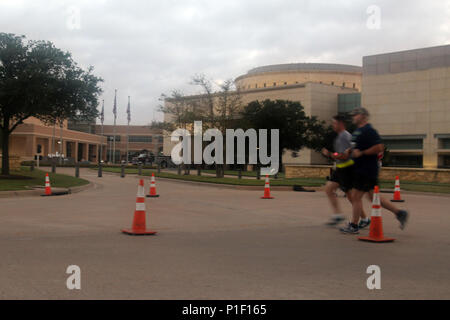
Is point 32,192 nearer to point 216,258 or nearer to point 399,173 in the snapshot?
point 216,258

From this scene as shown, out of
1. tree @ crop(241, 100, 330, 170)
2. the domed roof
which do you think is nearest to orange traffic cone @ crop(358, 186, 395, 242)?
tree @ crop(241, 100, 330, 170)

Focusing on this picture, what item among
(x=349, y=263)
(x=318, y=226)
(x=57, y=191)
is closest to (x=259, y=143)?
(x=57, y=191)

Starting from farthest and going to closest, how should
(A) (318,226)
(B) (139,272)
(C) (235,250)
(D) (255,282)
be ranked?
(A) (318,226), (C) (235,250), (B) (139,272), (D) (255,282)

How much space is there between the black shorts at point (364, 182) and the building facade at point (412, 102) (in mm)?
69833

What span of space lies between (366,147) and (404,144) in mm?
74052

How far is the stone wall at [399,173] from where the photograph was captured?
32312 mm

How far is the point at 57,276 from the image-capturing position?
5.31 metres

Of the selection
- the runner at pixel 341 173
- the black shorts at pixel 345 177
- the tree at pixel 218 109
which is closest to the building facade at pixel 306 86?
the tree at pixel 218 109

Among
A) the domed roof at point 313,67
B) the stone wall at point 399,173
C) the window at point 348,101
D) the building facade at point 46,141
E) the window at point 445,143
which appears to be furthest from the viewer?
the domed roof at point 313,67

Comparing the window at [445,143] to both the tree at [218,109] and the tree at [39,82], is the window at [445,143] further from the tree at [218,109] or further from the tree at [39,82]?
the tree at [39,82]

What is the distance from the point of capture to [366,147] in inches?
324

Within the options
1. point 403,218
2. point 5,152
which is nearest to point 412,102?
point 5,152
